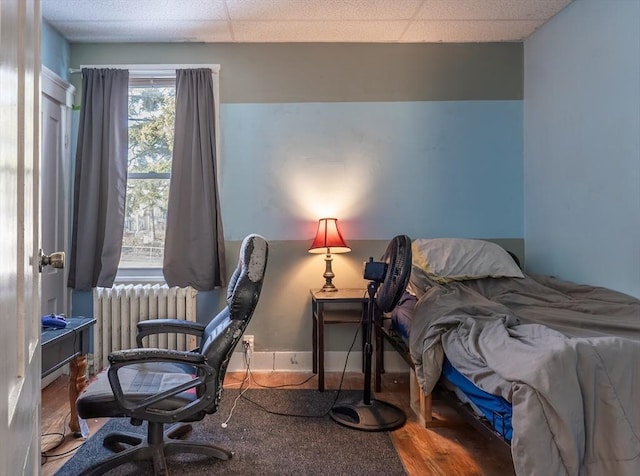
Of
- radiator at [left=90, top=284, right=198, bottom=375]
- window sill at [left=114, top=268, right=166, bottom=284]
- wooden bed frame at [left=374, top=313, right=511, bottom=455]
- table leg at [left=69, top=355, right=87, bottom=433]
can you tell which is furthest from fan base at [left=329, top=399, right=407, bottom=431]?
window sill at [left=114, top=268, right=166, bottom=284]

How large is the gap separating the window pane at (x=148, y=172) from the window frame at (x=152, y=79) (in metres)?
0.06

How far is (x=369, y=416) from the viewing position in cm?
239

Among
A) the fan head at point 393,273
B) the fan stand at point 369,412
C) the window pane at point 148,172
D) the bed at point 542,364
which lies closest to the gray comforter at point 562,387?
the bed at point 542,364

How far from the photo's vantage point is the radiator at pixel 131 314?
9.80ft

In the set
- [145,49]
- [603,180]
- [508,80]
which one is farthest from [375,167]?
[145,49]

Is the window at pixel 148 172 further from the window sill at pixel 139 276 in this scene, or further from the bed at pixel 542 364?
the bed at pixel 542 364

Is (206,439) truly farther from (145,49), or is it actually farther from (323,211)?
(145,49)

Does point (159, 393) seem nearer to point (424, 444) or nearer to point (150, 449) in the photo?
point (150, 449)

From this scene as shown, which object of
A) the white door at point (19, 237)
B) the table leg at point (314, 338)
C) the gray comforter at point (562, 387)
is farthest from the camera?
the table leg at point (314, 338)

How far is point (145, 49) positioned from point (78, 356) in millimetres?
2289

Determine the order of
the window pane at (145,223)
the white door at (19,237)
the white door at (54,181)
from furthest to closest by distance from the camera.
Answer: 1. the window pane at (145,223)
2. the white door at (54,181)
3. the white door at (19,237)

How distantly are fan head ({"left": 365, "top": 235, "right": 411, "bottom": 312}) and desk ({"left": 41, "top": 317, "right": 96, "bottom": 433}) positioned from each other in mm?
1524

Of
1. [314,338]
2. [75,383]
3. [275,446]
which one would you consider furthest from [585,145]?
[75,383]

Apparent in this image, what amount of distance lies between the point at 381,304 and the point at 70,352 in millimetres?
1568
